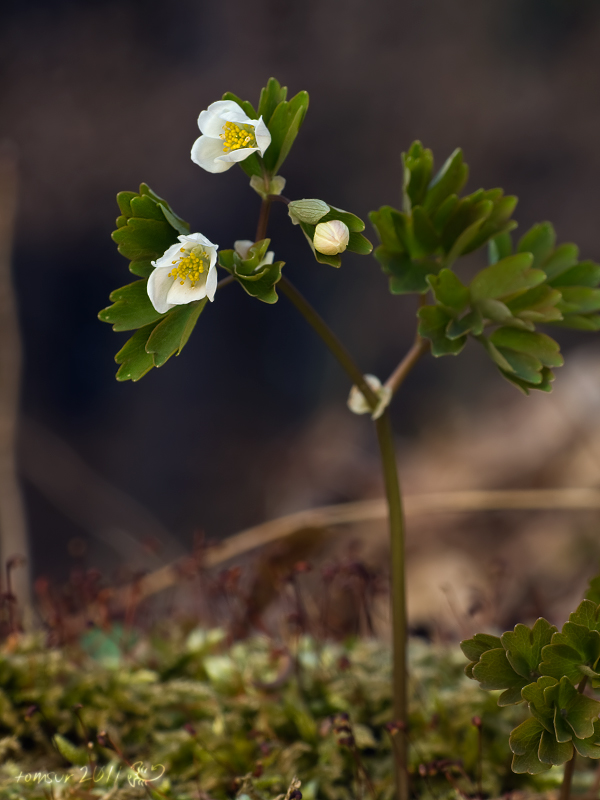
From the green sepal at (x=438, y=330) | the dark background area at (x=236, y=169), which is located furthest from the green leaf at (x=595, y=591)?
the dark background area at (x=236, y=169)

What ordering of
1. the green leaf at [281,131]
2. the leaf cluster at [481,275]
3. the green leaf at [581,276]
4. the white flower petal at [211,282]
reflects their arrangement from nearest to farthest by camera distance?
the white flower petal at [211,282] < the green leaf at [281,131] < the leaf cluster at [481,275] < the green leaf at [581,276]

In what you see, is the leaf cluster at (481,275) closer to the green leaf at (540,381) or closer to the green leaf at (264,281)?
the green leaf at (540,381)

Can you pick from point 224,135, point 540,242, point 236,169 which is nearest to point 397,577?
point 540,242

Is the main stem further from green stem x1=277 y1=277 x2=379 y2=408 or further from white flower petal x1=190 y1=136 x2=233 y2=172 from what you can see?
white flower petal x1=190 y1=136 x2=233 y2=172

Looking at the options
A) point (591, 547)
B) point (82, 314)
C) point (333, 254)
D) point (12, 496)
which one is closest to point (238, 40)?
point (82, 314)

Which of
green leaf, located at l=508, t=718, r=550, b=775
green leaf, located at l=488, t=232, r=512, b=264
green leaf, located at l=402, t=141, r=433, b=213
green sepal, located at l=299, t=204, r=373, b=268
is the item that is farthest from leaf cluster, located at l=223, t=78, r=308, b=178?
green leaf, located at l=508, t=718, r=550, b=775

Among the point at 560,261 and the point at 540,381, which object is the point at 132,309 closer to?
the point at 540,381

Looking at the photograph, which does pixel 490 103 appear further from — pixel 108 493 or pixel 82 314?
pixel 108 493
